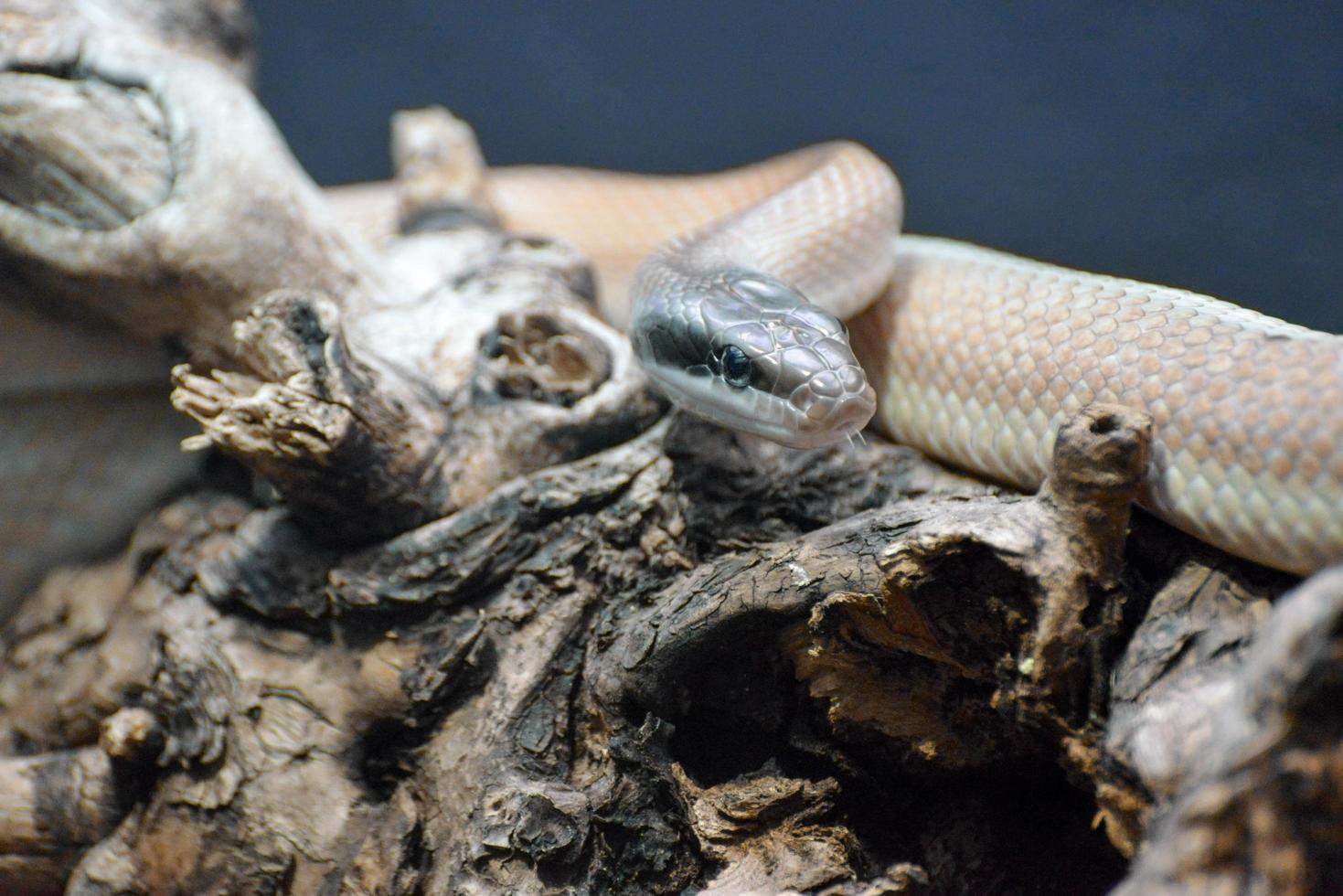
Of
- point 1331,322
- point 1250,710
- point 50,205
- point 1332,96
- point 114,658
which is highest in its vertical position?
point 1332,96

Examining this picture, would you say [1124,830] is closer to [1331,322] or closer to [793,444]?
[793,444]

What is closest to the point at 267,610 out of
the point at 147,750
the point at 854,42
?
the point at 147,750

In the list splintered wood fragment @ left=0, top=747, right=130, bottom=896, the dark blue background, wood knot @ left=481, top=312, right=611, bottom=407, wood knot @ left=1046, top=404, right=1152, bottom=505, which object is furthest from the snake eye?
the dark blue background

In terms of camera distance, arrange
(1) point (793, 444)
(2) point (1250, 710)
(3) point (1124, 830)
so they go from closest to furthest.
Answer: (2) point (1250, 710)
(3) point (1124, 830)
(1) point (793, 444)

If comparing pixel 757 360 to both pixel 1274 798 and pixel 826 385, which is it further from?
pixel 1274 798

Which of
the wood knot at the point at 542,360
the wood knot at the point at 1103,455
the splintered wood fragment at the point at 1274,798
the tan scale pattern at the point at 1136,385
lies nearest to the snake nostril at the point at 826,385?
the tan scale pattern at the point at 1136,385

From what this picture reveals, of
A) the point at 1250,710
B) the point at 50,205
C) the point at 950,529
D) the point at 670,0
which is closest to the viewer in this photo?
the point at 1250,710
